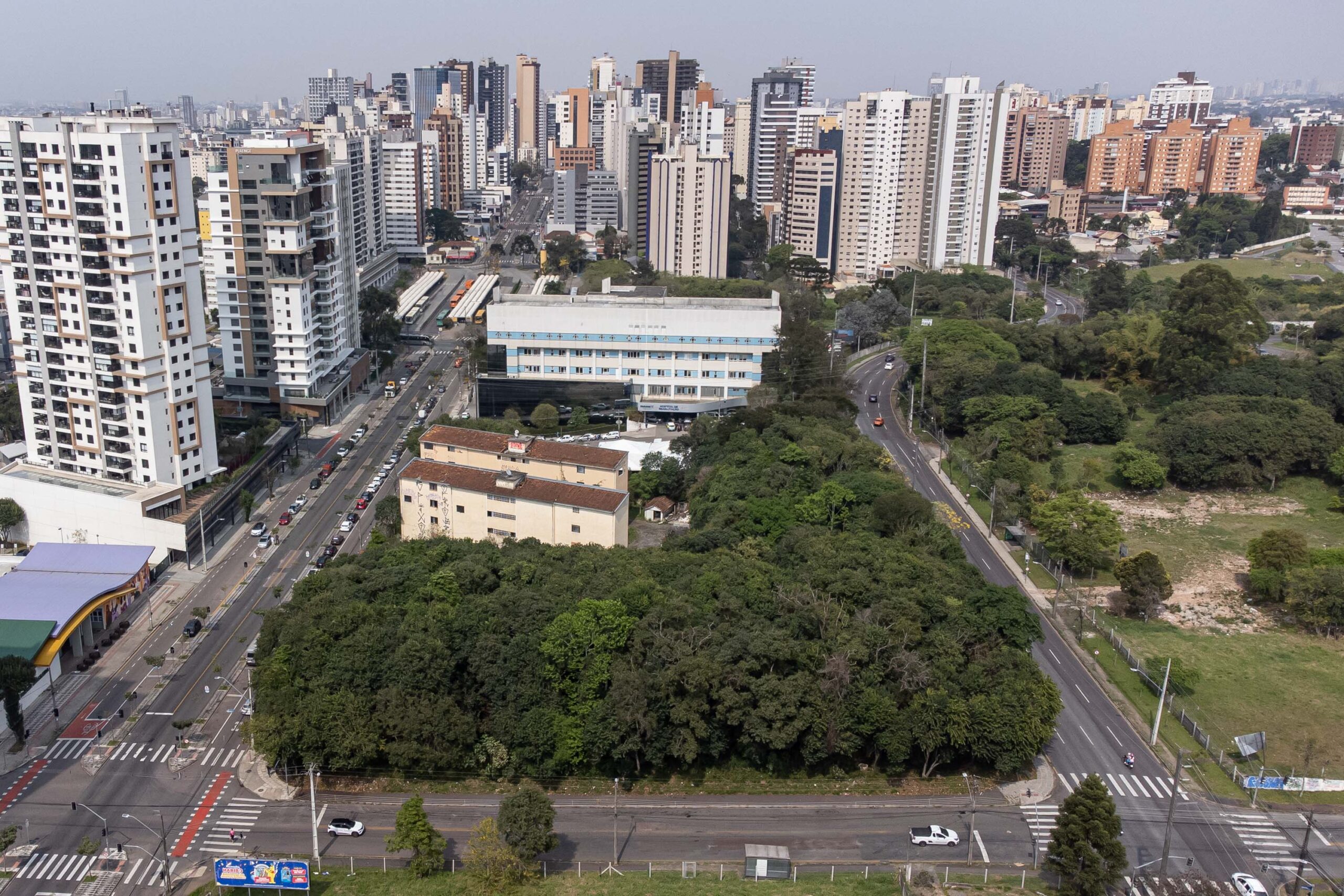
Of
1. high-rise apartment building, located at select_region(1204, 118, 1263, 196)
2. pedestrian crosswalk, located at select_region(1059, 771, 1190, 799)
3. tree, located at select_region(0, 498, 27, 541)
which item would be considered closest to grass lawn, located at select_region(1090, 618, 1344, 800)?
pedestrian crosswalk, located at select_region(1059, 771, 1190, 799)

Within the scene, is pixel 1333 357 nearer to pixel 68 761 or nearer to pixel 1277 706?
pixel 1277 706

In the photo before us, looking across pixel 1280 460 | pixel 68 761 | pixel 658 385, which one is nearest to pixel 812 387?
pixel 658 385

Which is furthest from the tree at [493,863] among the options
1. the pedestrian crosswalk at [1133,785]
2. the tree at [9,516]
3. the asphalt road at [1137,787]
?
the tree at [9,516]

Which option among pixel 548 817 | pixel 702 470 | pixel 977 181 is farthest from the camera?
pixel 977 181

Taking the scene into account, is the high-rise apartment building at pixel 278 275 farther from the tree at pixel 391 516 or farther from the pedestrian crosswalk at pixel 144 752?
the pedestrian crosswalk at pixel 144 752

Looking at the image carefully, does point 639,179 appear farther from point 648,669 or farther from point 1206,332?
point 648,669
